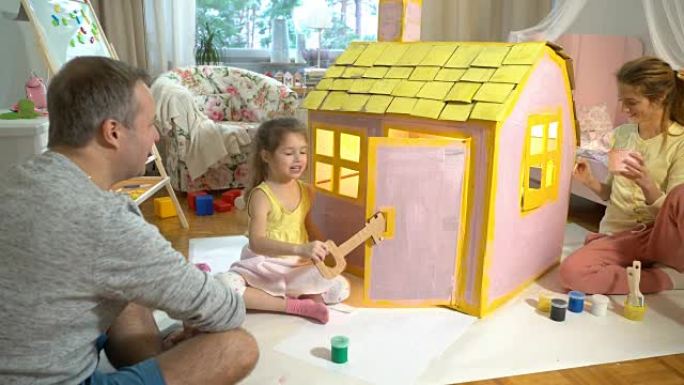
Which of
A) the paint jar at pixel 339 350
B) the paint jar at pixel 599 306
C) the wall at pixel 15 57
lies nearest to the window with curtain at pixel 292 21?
the wall at pixel 15 57

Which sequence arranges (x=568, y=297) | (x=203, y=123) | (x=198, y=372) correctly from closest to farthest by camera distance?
(x=198, y=372)
(x=568, y=297)
(x=203, y=123)

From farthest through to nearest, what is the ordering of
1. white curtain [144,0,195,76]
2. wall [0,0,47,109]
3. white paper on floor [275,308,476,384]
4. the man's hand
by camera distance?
white curtain [144,0,195,76], wall [0,0,47,109], white paper on floor [275,308,476,384], the man's hand

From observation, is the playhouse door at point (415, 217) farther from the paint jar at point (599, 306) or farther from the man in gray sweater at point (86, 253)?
the man in gray sweater at point (86, 253)

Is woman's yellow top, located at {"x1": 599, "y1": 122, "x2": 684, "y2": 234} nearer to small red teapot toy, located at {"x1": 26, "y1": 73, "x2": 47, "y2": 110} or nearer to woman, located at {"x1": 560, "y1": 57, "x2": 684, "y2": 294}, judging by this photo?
woman, located at {"x1": 560, "y1": 57, "x2": 684, "y2": 294}

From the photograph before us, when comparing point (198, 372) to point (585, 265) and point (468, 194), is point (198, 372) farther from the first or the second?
point (585, 265)

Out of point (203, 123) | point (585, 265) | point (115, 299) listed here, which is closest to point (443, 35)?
point (203, 123)

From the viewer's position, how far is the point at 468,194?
7.14ft

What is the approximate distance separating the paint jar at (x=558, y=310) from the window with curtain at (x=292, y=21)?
367 centimetres

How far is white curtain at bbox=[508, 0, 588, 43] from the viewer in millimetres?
3766

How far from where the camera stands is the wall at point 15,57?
11.6 ft

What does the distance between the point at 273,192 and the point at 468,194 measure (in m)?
0.76

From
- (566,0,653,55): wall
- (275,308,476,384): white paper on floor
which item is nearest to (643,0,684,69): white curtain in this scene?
(566,0,653,55): wall

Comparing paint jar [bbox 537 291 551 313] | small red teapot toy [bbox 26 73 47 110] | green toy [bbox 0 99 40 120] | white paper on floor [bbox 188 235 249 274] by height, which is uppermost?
small red teapot toy [bbox 26 73 47 110]

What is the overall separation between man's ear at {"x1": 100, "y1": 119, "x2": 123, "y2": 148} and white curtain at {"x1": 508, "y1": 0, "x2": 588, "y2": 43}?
130 inches
